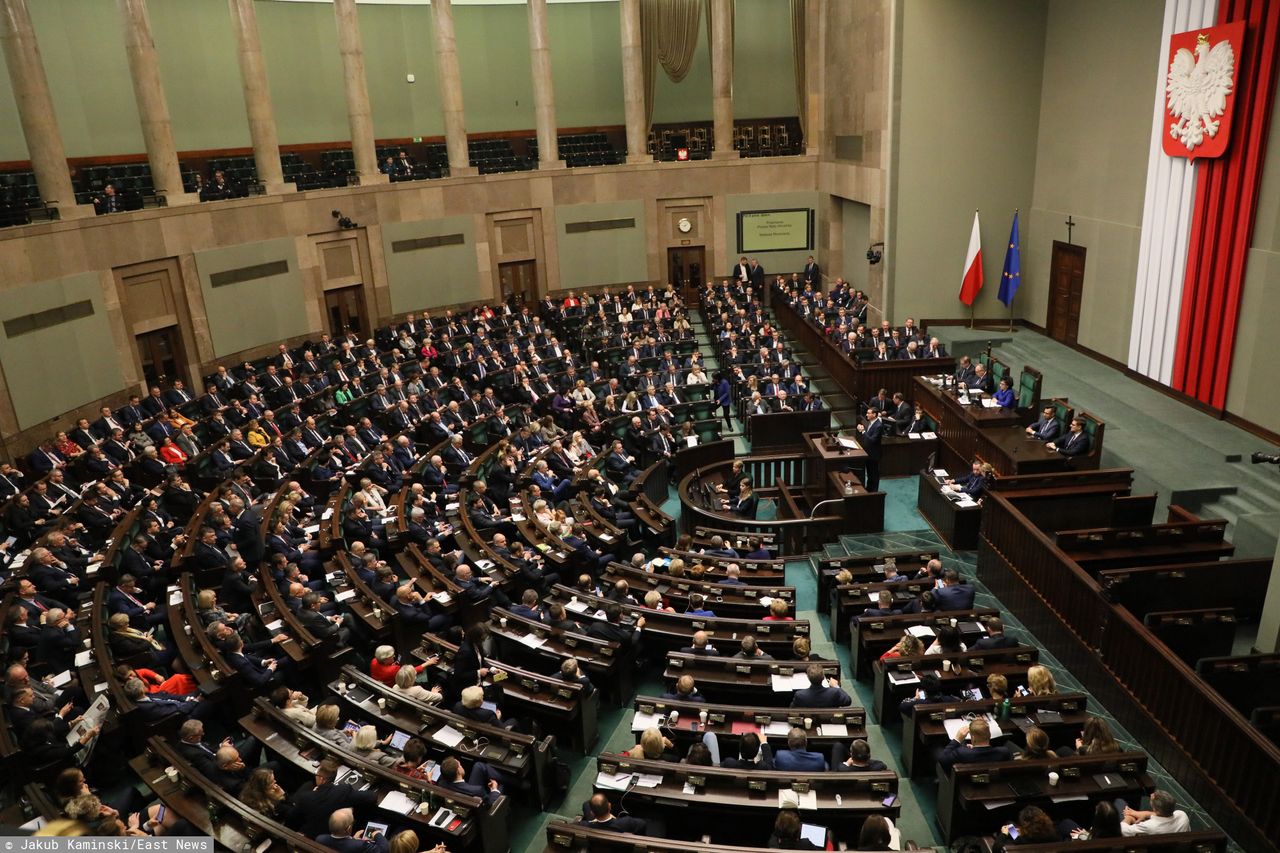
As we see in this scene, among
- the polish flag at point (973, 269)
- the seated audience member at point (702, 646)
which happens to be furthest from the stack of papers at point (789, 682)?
the polish flag at point (973, 269)

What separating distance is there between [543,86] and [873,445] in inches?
619

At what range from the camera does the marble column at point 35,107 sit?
49.7 feet

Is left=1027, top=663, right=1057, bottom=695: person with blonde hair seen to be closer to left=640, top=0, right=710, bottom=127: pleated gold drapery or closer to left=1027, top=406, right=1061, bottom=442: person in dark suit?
left=1027, top=406, right=1061, bottom=442: person in dark suit

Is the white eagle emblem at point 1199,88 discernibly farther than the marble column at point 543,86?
No

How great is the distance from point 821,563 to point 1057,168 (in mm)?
12450

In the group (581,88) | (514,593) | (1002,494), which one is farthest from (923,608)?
(581,88)

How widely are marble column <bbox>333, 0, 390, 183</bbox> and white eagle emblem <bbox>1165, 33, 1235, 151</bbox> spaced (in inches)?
674

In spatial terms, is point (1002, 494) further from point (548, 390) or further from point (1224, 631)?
point (548, 390)

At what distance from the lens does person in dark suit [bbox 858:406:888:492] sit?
12.4 metres

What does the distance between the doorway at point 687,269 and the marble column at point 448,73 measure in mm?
7085

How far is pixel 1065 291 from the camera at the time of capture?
1758 cm

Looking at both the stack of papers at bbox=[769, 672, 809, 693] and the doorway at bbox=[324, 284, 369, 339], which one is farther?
the doorway at bbox=[324, 284, 369, 339]

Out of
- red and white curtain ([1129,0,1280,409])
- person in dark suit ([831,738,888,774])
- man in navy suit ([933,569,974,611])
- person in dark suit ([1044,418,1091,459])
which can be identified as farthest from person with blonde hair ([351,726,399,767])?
red and white curtain ([1129,0,1280,409])

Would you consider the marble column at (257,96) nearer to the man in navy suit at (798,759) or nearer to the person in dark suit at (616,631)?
the person in dark suit at (616,631)
